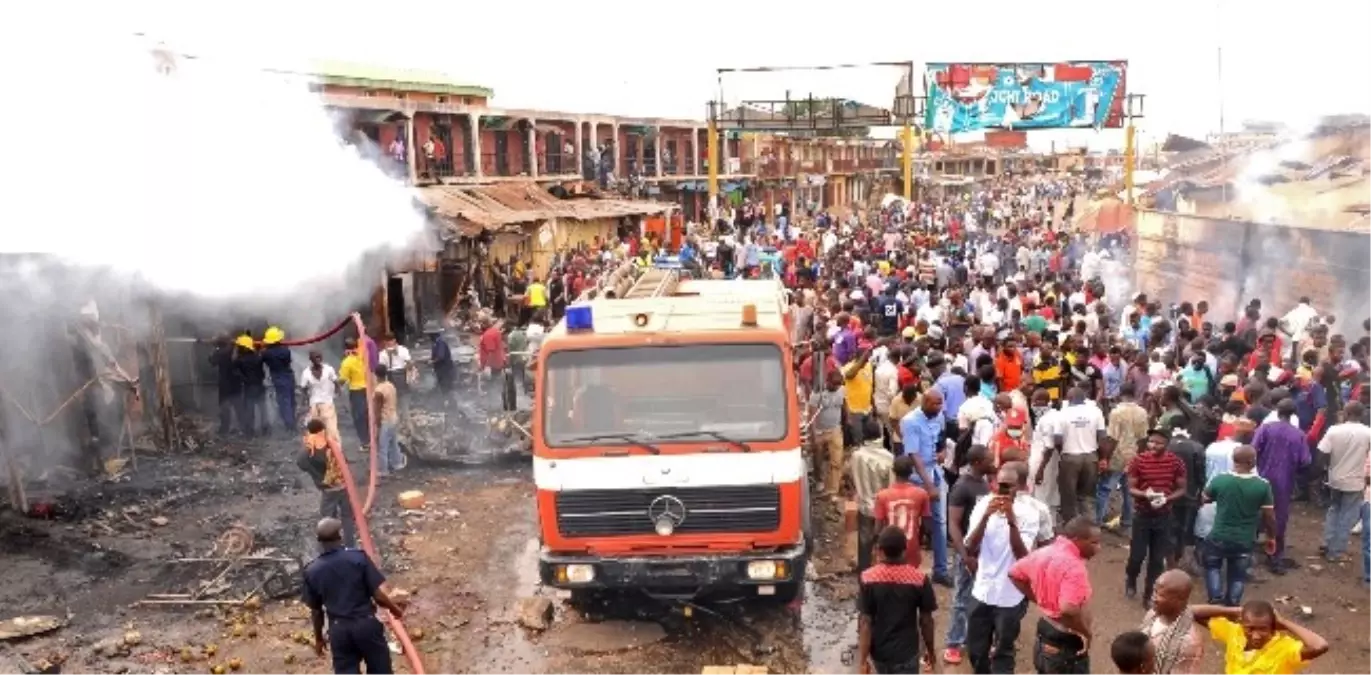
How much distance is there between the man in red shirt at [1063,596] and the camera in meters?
5.58

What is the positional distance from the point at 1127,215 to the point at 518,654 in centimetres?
2292

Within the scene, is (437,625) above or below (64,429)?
below

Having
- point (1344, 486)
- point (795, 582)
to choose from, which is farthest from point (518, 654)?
point (1344, 486)

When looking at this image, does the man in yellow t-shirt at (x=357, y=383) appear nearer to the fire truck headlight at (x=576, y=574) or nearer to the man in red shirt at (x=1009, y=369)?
the fire truck headlight at (x=576, y=574)

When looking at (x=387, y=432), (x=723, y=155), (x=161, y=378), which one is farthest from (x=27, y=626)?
(x=723, y=155)

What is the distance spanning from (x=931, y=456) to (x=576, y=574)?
3.09m

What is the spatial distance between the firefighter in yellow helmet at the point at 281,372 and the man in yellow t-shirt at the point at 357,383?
48.8 inches

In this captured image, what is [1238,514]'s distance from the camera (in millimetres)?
7449

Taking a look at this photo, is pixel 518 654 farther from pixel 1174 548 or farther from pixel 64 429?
pixel 64 429

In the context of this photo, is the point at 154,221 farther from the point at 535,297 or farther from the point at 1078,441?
the point at 1078,441

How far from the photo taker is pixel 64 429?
11.7 m

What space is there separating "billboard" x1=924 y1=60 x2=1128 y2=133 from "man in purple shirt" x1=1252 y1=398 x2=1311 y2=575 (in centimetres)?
1928

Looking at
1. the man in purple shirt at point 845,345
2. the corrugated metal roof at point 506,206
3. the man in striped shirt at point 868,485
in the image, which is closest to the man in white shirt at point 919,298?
the man in purple shirt at point 845,345

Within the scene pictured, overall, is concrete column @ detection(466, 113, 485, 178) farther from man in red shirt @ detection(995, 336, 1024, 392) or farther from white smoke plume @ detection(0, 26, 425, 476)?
Result: man in red shirt @ detection(995, 336, 1024, 392)
